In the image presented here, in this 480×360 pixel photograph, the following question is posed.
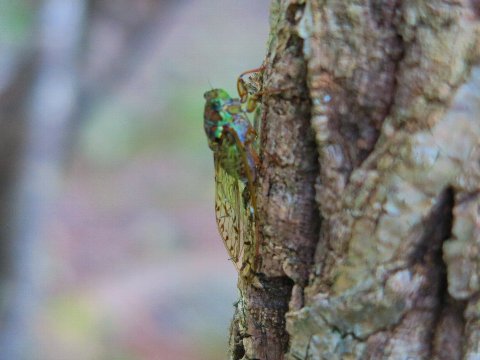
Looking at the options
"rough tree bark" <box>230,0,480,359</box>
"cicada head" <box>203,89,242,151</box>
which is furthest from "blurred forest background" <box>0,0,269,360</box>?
"rough tree bark" <box>230,0,480,359</box>

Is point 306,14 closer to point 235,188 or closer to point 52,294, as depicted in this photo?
point 235,188

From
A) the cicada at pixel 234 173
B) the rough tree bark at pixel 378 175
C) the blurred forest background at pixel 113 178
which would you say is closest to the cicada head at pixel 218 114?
the cicada at pixel 234 173

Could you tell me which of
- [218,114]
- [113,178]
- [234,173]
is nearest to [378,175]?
[234,173]

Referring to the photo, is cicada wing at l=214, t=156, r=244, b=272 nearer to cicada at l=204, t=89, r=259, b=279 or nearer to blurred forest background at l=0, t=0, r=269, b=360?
cicada at l=204, t=89, r=259, b=279

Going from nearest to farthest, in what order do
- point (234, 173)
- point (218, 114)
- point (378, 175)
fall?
point (378, 175) < point (234, 173) < point (218, 114)

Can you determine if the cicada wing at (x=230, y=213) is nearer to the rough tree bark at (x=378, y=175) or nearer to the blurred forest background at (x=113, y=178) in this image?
the rough tree bark at (x=378, y=175)

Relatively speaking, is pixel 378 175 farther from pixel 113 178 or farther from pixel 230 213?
pixel 113 178
